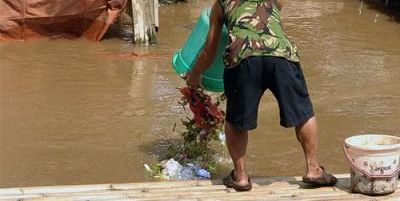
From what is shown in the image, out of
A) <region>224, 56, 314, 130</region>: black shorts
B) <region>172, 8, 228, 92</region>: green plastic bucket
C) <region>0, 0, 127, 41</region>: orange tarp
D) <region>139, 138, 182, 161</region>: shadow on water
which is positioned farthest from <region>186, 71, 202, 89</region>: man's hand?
<region>0, 0, 127, 41</region>: orange tarp

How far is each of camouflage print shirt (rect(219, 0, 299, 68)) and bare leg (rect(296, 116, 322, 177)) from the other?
358 mm

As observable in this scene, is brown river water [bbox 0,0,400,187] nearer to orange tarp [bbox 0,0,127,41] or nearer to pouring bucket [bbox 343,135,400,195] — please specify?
orange tarp [bbox 0,0,127,41]

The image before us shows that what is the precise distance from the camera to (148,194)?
3799 millimetres

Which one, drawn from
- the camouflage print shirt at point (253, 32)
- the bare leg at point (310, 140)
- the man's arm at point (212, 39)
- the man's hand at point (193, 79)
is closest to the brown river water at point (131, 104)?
the man's hand at point (193, 79)

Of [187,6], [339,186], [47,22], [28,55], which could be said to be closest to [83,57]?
[28,55]

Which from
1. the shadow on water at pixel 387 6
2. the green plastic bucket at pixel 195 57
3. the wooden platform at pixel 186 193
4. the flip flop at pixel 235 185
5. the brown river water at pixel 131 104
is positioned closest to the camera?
the wooden platform at pixel 186 193

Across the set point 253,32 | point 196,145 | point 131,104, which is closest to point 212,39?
point 253,32

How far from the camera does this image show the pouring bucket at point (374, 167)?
3.75 m

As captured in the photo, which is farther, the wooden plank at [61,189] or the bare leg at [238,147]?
the bare leg at [238,147]

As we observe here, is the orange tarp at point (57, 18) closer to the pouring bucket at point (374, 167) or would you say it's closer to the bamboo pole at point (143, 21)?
the bamboo pole at point (143, 21)

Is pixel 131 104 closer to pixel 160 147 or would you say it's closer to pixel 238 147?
pixel 160 147

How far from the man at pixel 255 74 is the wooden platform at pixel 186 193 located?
74 mm

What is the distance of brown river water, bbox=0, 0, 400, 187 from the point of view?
5078 mm

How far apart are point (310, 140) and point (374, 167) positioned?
15.2 inches
